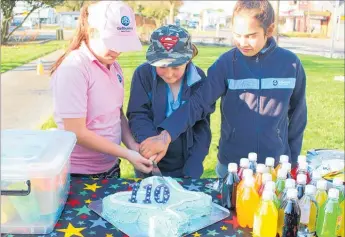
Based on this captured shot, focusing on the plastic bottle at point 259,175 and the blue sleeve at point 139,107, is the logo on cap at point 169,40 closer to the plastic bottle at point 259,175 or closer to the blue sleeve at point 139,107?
the blue sleeve at point 139,107

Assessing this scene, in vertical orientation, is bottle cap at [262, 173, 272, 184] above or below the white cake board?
above

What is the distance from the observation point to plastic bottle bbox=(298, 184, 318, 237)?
139 centimetres

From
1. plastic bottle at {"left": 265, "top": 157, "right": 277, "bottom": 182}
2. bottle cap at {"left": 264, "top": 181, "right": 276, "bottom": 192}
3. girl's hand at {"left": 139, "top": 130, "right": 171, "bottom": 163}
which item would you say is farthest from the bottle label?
girl's hand at {"left": 139, "top": 130, "right": 171, "bottom": 163}

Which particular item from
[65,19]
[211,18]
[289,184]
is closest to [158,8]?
[211,18]

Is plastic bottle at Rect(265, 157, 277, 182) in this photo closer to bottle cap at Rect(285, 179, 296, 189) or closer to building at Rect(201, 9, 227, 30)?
bottle cap at Rect(285, 179, 296, 189)

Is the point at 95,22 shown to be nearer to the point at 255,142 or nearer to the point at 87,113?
the point at 87,113

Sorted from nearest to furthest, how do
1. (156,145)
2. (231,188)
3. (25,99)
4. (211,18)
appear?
1. (231,188)
2. (156,145)
3. (25,99)
4. (211,18)

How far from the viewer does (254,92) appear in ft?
6.64

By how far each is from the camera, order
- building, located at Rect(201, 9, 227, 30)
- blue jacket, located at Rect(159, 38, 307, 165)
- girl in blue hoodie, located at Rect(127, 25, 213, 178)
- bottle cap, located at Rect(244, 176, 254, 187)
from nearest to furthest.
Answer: bottle cap, located at Rect(244, 176, 254, 187), girl in blue hoodie, located at Rect(127, 25, 213, 178), blue jacket, located at Rect(159, 38, 307, 165), building, located at Rect(201, 9, 227, 30)

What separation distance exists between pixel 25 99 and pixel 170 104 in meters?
5.28

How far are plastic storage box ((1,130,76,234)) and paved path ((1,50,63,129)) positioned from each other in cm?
289

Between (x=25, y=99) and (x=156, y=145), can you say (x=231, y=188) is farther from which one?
(x=25, y=99)

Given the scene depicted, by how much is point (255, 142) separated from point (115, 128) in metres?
0.66

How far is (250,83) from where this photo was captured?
2027 mm
